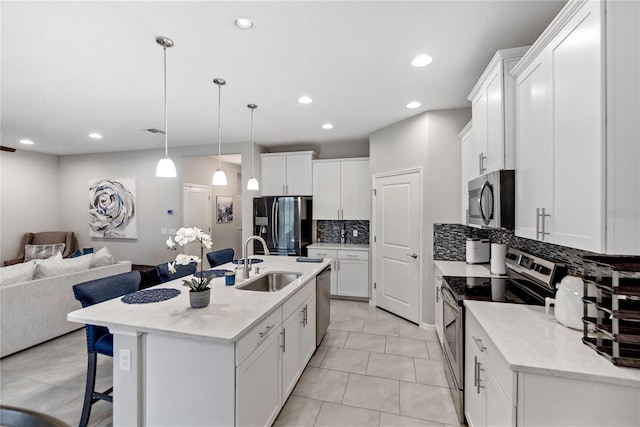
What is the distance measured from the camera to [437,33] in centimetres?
196

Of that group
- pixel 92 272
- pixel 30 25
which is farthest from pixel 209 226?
pixel 30 25

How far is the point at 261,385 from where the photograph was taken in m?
1.70

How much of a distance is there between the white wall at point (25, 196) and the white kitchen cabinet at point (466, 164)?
812 centimetres

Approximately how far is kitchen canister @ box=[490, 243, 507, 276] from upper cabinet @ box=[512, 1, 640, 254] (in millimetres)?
1033

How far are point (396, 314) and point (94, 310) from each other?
11.4ft

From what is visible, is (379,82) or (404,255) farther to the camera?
(404,255)

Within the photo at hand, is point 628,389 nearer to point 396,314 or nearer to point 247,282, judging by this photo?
point 247,282

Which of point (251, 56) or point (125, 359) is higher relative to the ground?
point (251, 56)

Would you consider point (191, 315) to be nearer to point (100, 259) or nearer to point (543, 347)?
point (543, 347)

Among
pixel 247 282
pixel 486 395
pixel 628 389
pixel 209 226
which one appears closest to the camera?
pixel 628 389

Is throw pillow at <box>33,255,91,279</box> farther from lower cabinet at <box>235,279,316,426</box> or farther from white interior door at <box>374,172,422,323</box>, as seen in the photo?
white interior door at <box>374,172,422,323</box>

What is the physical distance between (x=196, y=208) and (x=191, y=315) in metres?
4.81

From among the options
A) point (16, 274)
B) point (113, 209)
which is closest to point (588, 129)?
point (16, 274)

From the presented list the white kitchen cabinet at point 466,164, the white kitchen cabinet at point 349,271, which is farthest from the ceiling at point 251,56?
the white kitchen cabinet at point 349,271
